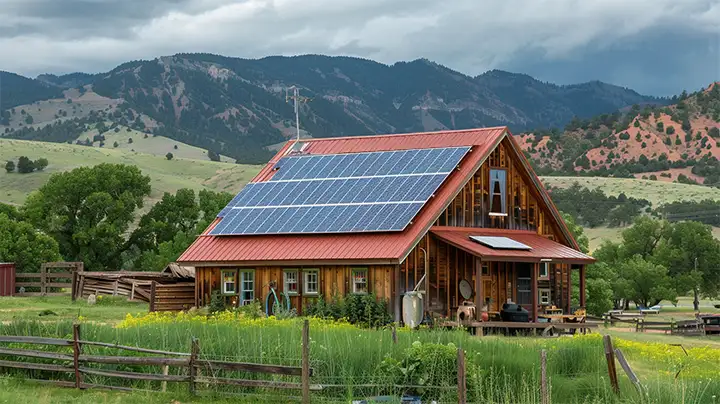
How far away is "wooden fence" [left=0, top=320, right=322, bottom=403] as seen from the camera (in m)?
22.6

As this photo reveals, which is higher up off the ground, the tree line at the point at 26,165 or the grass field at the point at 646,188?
the tree line at the point at 26,165

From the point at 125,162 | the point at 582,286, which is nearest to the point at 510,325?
the point at 582,286

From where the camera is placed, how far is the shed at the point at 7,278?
5369 centimetres

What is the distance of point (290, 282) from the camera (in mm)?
43500

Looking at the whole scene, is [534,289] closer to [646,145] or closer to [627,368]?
[627,368]

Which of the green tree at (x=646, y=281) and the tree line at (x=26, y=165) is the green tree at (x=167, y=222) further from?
the tree line at (x=26, y=165)

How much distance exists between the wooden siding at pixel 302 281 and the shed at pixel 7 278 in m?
12.3

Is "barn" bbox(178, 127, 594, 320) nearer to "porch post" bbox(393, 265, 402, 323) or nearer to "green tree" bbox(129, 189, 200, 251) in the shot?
"porch post" bbox(393, 265, 402, 323)

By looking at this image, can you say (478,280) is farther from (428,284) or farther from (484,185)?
(484,185)

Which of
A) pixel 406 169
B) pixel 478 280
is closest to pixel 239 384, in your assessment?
pixel 478 280

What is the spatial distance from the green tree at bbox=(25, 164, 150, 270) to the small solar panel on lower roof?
36.0 metres

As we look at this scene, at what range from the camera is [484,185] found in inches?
1797

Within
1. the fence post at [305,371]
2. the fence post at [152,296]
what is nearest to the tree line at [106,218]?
the fence post at [152,296]

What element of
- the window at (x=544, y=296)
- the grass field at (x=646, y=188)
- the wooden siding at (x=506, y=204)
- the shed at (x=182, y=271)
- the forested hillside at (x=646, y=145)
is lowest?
the window at (x=544, y=296)
